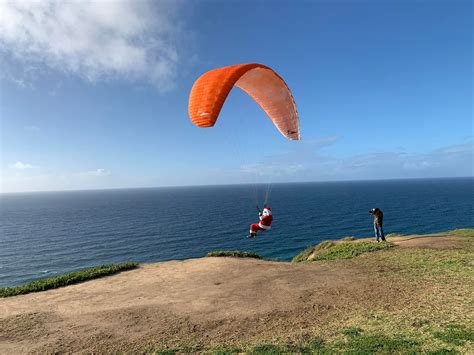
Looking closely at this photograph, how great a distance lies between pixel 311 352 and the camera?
9.03 metres

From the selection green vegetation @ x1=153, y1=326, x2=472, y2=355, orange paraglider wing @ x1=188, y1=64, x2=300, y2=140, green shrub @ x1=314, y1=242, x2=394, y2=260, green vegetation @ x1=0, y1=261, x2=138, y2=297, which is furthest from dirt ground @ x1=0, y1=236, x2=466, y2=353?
orange paraglider wing @ x1=188, y1=64, x2=300, y2=140

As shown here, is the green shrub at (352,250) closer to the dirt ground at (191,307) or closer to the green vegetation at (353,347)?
the dirt ground at (191,307)

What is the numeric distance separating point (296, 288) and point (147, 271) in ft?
31.7

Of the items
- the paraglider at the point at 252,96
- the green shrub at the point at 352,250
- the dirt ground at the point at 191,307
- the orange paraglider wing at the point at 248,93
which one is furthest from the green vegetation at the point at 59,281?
the green shrub at the point at 352,250

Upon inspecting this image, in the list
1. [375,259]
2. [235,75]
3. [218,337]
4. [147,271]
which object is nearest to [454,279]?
[375,259]

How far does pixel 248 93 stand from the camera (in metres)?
17.1

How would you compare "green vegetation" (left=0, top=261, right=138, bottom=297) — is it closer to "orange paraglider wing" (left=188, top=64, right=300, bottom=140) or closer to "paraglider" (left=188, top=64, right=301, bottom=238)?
"paraglider" (left=188, top=64, right=301, bottom=238)

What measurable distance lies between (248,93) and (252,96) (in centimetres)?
32

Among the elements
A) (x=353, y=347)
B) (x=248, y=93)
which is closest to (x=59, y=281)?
(x=248, y=93)

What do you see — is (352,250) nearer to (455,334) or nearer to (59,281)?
(455,334)

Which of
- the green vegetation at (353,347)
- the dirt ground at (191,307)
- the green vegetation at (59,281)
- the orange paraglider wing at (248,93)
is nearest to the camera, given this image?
the green vegetation at (353,347)

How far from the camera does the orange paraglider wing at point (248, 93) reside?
12.2m

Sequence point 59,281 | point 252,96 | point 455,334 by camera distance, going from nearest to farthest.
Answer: point 455,334 < point 252,96 < point 59,281

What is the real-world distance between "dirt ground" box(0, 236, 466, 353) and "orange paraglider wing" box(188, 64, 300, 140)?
24.4 feet
